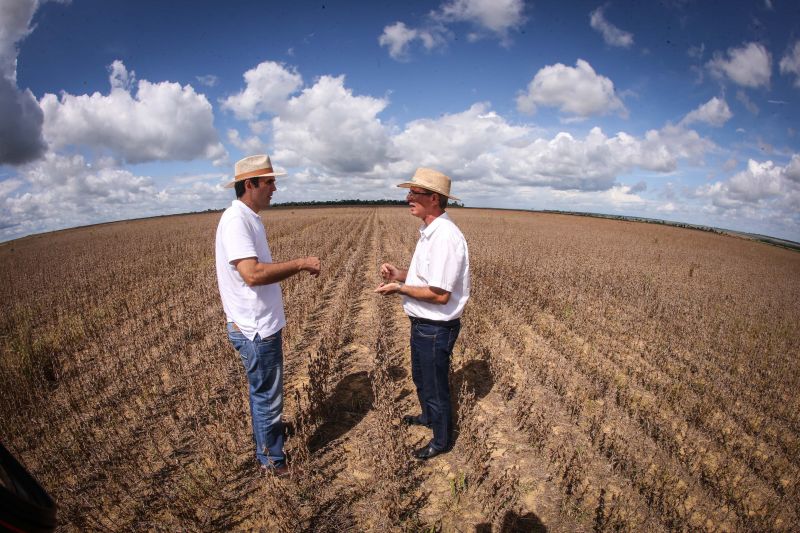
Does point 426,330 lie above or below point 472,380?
above

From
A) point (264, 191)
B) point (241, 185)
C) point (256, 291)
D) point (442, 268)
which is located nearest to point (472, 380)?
point (442, 268)

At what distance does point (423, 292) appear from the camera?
2887 mm

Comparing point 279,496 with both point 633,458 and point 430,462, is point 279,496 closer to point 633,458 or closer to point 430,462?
point 430,462

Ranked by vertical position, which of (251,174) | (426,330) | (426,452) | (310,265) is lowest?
(426,452)

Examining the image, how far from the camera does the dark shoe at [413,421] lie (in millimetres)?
3800

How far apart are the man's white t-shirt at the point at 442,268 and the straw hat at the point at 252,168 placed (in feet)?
4.48

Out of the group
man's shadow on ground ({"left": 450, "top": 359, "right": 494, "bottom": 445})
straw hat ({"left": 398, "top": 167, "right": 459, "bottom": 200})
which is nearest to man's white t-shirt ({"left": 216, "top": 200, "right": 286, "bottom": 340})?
straw hat ({"left": 398, "top": 167, "right": 459, "bottom": 200})

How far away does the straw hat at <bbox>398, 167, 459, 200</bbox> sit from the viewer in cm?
301

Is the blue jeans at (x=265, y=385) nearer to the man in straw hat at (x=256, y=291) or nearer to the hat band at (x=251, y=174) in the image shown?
the man in straw hat at (x=256, y=291)

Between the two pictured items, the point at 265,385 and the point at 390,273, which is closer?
the point at 265,385

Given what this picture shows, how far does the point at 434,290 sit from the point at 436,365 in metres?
0.74

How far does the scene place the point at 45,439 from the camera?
139 inches

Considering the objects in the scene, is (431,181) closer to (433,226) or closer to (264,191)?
(433,226)

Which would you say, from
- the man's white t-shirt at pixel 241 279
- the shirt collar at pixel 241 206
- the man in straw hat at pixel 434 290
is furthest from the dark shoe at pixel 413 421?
the shirt collar at pixel 241 206
